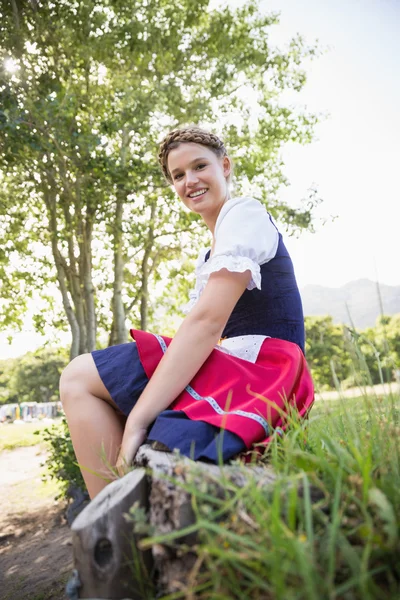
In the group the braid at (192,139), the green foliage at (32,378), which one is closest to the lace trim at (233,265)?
the braid at (192,139)

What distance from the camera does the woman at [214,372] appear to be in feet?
4.11

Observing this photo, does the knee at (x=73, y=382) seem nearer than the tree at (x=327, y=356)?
No

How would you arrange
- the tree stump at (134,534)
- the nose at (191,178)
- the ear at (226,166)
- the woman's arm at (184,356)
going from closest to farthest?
the tree stump at (134,534) < the woman's arm at (184,356) < the nose at (191,178) < the ear at (226,166)

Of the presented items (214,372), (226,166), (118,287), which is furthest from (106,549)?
(118,287)

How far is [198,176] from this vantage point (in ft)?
6.41

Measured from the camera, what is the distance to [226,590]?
72 centimetres

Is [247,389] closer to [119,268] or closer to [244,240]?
[244,240]

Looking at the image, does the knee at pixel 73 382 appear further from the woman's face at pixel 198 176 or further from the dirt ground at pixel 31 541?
the dirt ground at pixel 31 541

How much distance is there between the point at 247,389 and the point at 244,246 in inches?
19.3

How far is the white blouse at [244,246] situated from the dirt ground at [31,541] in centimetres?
295

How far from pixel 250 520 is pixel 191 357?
2.12 feet

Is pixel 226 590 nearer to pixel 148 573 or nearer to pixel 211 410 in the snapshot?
pixel 148 573

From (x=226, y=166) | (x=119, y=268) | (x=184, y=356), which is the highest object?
(x=119, y=268)

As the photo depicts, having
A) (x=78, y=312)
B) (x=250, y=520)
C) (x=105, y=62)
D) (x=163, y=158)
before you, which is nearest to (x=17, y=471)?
(x=78, y=312)
